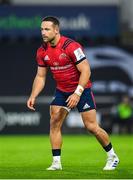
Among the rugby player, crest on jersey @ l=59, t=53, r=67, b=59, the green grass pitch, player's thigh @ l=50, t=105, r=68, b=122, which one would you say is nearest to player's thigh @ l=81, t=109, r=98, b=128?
the rugby player

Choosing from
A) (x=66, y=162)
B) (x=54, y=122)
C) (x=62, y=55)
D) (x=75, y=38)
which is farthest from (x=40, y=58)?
(x=75, y=38)

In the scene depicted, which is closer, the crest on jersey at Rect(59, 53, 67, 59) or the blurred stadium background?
the crest on jersey at Rect(59, 53, 67, 59)

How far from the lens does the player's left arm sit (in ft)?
40.5

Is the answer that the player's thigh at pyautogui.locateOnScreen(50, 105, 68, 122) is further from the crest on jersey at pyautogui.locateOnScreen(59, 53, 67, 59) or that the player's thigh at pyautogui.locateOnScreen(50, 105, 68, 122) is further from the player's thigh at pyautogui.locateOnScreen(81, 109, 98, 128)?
the crest on jersey at pyautogui.locateOnScreen(59, 53, 67, 59)

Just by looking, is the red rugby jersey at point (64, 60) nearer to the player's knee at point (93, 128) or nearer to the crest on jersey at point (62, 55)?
the crest on jersey at point (62, 55)

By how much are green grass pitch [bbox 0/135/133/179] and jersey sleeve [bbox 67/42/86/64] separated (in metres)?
1.73

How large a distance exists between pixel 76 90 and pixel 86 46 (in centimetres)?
1700

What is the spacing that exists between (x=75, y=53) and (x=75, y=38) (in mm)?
16791

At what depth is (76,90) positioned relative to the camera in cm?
1250

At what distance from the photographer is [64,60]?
12781 mm

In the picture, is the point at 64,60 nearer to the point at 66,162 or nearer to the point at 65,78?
the point at 65,78

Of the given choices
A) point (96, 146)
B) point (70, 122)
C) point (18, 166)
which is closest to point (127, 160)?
point (18, 166)

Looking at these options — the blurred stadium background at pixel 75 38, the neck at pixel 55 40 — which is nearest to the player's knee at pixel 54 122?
the neck at pixel 55 40

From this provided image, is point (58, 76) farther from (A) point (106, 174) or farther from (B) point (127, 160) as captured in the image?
(B) point (127, 160)
